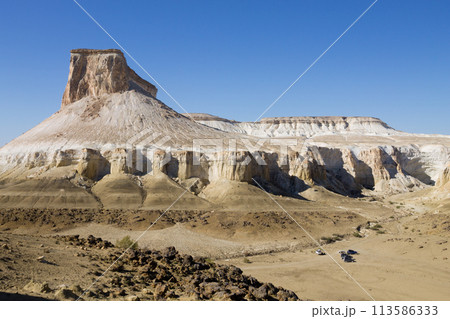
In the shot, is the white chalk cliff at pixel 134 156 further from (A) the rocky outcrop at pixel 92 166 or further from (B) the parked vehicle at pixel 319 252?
(B) the parked vehicle at pixel 319 252

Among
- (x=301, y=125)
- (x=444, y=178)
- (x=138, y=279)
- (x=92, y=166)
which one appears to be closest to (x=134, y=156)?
(x=92, y=166)

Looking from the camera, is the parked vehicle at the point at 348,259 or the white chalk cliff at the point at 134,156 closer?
the parked vehicle at the point at 348,259

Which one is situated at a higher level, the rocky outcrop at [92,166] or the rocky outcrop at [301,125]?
the rocky outcrop at [301,125]

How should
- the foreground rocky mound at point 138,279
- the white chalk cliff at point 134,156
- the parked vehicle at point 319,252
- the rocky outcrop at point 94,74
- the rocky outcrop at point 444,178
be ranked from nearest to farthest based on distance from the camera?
the foreground rocky mound at point 138,279
the parked vehicle at point 319,252
the white chalk cliff at point 134,156
the rocky outcrop at point 444,178
the rocky outcrop at point 94,74

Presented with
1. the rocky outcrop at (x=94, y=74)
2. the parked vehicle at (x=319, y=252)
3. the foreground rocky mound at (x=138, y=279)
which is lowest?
the parked vehicle at (x=319, y=252)

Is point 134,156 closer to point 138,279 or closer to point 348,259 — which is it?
point 348,259

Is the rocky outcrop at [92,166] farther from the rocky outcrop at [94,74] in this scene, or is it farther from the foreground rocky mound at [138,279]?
the rocky outcrop at [94,74]

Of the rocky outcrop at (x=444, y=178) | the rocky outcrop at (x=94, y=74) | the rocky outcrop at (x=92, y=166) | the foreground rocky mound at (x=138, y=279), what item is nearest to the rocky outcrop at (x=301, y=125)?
the rocky outcrop at (x=94, y=74)

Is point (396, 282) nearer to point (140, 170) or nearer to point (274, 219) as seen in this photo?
point (274, 219)

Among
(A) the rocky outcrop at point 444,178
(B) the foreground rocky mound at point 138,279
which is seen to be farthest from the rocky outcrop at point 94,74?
(B) the foreground rocky mound at point 138,279

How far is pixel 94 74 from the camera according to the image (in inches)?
3214

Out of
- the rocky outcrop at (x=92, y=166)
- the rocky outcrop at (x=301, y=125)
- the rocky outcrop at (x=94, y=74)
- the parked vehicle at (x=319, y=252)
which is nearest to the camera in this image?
the parked vehicle at (x=319, y=252)

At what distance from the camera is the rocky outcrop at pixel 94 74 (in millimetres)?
81062

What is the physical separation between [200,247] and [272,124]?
442 feet
